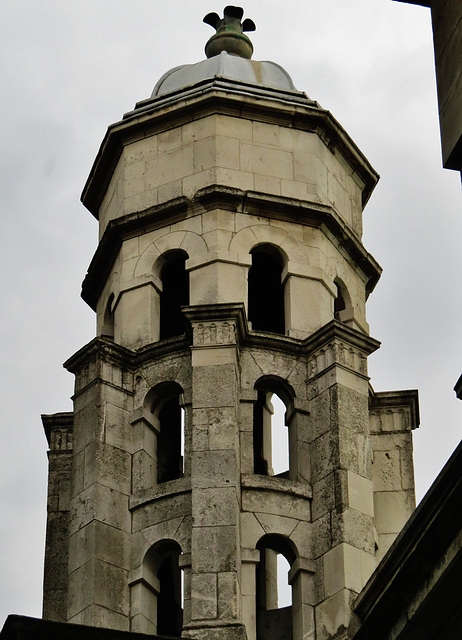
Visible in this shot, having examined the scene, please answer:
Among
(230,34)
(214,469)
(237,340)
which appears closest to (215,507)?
(214,469)

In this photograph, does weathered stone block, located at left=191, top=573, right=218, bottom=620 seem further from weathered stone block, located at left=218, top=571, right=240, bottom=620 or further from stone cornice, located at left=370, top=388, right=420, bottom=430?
stone cornice, located at left=370, top=388, right=420, bottom=430

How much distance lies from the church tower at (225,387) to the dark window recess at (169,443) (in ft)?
0.16

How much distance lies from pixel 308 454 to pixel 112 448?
3552mm

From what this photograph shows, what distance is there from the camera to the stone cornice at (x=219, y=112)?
44.8 metres

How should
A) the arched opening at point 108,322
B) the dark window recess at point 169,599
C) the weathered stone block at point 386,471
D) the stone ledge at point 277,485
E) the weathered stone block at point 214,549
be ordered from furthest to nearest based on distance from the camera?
the arched opening at point 108,322
the weathered stone block at point 386,471
the dark window recess at point 169,599
the stone ledge at point 277,485
the weathered stone block at point 214,549

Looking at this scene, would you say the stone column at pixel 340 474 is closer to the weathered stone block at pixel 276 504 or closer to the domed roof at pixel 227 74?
the weathered stone block at pixel 276 504

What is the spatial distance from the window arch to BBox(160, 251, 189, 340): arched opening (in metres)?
2.42

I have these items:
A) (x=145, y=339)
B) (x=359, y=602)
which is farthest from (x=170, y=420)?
(x=359, y=602)

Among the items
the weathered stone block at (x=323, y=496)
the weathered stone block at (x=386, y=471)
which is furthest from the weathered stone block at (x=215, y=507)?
the weathered stone block at (x=386, y=471)

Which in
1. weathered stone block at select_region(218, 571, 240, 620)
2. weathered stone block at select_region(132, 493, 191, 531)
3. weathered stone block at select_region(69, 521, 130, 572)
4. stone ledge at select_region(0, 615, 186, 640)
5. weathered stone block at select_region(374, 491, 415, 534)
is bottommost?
stone ledge at select_region(0, 615, 186, 640)

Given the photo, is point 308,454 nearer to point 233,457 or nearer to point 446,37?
point 233,457

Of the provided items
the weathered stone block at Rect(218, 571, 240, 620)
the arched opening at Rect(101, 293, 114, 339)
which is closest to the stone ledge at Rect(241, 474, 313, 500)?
the weathered stone block at Rect(218, 571, 240, 620)

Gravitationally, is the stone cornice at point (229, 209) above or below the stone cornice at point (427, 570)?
above

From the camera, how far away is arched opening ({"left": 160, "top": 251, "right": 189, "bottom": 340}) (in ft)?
147
